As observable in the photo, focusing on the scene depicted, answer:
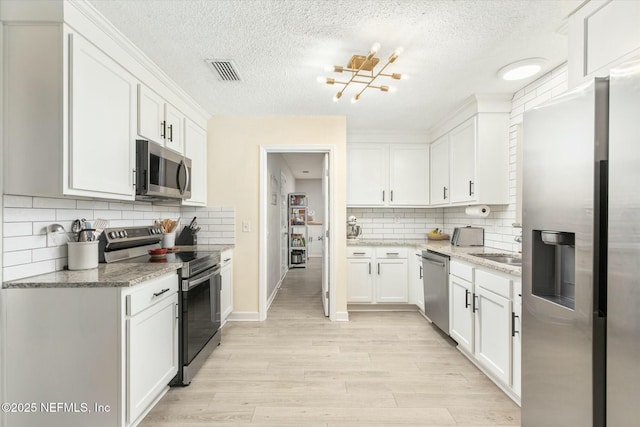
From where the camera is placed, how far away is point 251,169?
351cm

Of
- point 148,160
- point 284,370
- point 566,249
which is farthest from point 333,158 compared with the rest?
Answer: point 566,249

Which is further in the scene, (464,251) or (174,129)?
(464,251)

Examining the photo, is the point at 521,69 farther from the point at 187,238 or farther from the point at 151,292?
the point at 187,238

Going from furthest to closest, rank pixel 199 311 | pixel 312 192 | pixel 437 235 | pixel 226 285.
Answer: pixel 312 192
pixel 437 235
pixel 226 285
pixel 199 311

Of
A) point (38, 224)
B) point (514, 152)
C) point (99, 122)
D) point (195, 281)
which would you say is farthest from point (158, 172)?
point (514, 152)

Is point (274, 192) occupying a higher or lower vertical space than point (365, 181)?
lower

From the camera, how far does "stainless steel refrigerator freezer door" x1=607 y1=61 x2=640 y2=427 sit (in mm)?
Answer: 984

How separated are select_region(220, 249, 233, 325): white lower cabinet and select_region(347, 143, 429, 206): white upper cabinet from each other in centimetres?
173

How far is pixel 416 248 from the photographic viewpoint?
3.74m

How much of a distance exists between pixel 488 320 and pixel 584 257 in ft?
4.27

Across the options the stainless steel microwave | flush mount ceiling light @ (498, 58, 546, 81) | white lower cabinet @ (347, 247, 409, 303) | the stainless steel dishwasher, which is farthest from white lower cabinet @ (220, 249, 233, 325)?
flush mount ceiling light @ (498, 58, 546, 81)

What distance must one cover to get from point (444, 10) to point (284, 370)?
2.67 metres

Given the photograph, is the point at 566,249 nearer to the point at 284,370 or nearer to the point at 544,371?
the point at 544,371

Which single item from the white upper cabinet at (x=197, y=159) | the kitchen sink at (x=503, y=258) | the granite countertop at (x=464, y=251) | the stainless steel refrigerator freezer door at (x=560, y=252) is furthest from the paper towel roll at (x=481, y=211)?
the white upper cabinet at (x=197, y=159)
